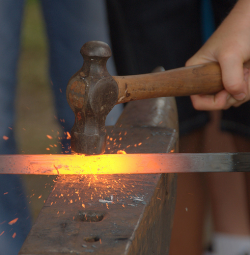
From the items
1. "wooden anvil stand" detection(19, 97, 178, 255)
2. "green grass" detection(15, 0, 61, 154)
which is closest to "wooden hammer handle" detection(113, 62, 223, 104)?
"wooden anvil stand" detection(19, 97, 178, 255)

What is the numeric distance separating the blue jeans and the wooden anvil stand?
0.63 metres

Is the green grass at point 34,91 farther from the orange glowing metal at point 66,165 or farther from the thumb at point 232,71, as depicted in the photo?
the thumb at point 232,71

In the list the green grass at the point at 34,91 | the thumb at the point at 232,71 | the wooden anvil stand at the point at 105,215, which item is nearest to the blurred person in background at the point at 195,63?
the thumb at the point at 232,71

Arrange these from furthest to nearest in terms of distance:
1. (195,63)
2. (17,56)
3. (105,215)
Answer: (17,56), (195,63), (105,215)

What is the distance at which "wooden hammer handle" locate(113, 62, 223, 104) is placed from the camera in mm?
911

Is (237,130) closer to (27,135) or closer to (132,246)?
(27,135)

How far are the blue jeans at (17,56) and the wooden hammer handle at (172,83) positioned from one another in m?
0.66

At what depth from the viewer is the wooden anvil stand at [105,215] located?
20.5 inches

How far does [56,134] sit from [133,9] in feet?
3.69

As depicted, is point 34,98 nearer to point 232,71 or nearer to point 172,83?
point 172,83

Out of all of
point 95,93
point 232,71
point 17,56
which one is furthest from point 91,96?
point 17,56

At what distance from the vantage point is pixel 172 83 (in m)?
0.99

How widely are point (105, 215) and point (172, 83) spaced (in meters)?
0.55

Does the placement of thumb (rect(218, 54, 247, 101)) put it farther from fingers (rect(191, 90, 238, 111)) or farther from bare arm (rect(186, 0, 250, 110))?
fingers (rect(191, 90, 238, 111))
